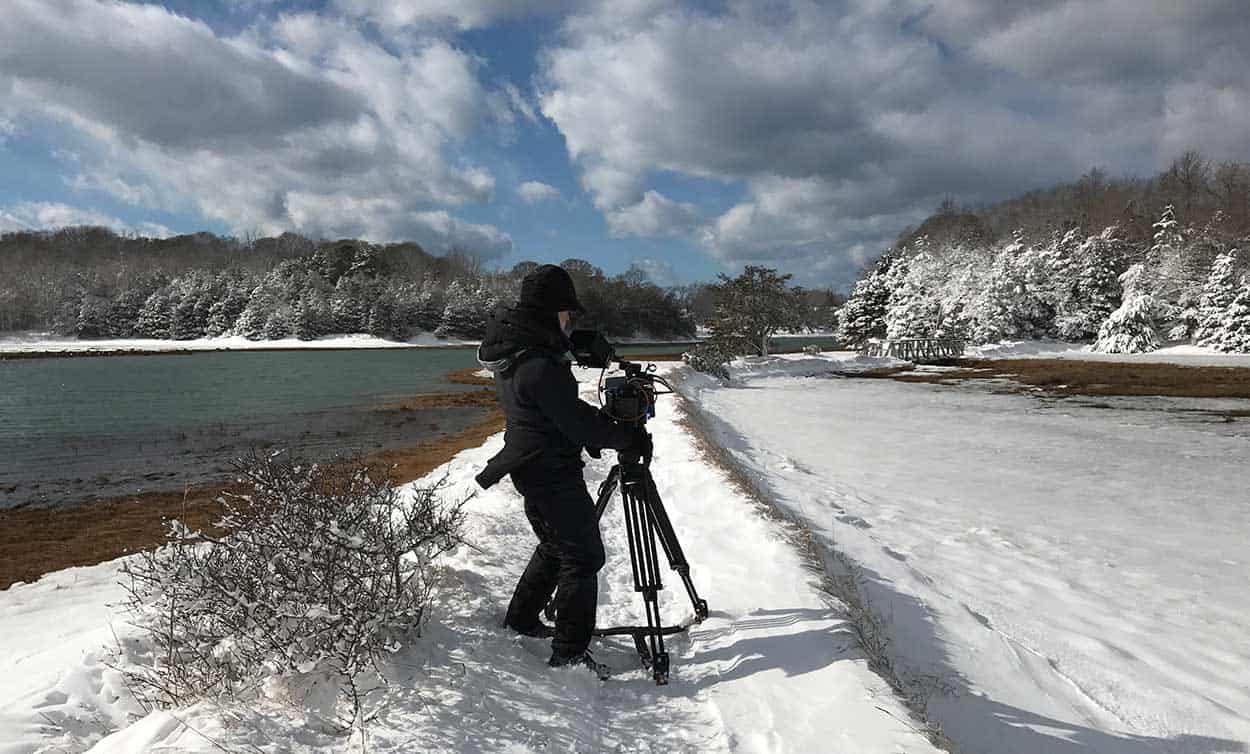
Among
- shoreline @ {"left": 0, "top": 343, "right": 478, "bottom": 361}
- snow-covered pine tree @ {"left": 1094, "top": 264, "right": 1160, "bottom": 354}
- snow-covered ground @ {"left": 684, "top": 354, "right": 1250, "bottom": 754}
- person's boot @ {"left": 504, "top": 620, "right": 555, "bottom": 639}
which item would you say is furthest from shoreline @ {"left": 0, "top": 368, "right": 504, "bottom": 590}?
shoreline @ {"left": 0, "top": 343, "right": 478, "bottom": 361}

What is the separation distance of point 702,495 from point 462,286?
93.8 metres

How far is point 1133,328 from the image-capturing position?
42.0 m

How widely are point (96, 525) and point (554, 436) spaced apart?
343 inches

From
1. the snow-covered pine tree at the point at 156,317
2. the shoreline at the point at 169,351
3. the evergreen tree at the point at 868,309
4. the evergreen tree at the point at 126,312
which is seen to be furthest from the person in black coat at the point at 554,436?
the evergreen tree at the point at 126,312

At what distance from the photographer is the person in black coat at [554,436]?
9.70ft

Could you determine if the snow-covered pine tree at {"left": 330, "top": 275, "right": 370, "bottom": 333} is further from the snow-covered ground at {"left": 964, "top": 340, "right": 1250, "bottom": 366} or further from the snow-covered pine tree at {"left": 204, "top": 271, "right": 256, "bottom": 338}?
the snow-covered ground at {"left": 964, "top": 340, "right": 1250, "bottom": 366}

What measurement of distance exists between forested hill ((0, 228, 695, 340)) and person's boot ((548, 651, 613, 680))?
257ft

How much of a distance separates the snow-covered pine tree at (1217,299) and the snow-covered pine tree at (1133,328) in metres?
2.69

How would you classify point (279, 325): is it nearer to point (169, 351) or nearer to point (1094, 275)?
point (169, 351)

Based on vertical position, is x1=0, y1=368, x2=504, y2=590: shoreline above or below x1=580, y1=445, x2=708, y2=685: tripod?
below

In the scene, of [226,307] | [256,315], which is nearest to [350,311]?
[256,315]

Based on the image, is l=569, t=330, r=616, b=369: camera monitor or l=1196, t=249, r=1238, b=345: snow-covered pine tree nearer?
l=569, t=330, r=616, b=369: camera monitor

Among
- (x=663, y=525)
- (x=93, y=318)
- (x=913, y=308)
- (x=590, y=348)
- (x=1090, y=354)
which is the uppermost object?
(x=93, y=318)

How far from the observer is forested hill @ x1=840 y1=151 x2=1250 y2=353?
137ft
